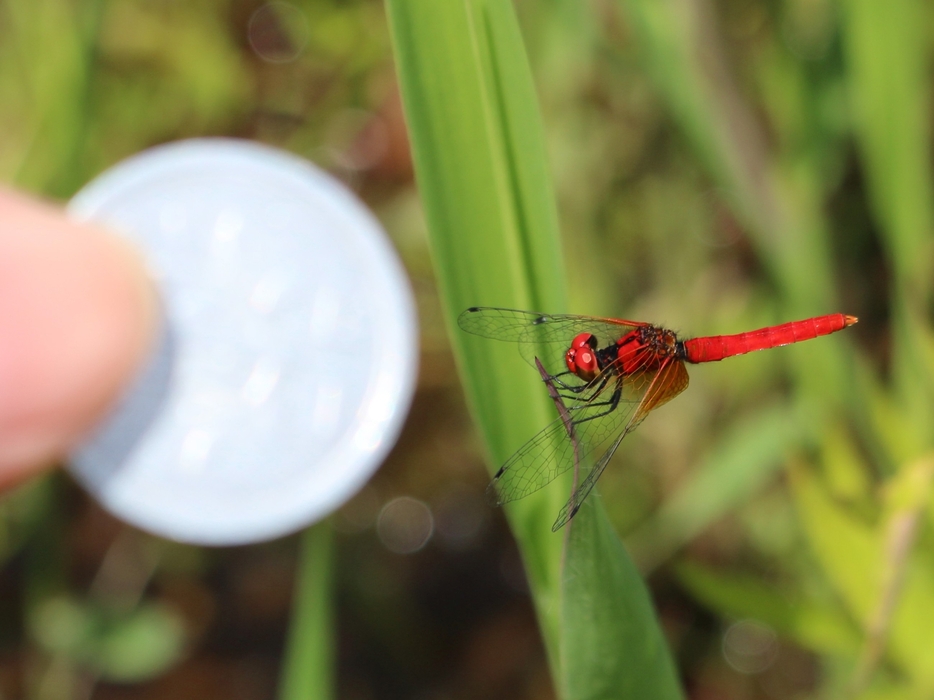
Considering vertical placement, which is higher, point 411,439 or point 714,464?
point 411,439

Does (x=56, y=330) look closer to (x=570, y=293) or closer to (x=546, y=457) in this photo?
(x=546, y=457)

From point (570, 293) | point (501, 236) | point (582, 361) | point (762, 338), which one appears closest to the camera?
point (501, 236)

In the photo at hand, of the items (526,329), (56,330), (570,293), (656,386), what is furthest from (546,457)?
(570,293)

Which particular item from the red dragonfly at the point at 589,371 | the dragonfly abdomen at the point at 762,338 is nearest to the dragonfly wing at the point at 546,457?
the red dragonfly at the point at 589,371

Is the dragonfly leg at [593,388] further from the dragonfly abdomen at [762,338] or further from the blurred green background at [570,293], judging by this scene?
the blurred green background at [570,293]

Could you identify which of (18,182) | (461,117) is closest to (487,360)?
(461,117)

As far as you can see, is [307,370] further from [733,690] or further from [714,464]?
Answer: [733,690]

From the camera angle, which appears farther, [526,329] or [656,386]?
[656,386]
